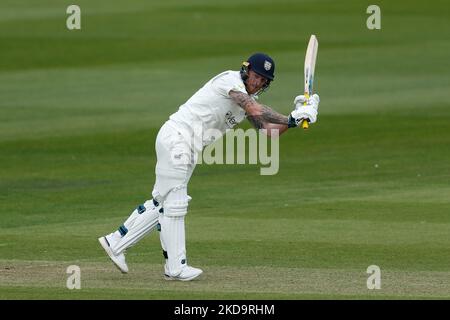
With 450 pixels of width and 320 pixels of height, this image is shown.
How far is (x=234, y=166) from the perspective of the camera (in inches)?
793

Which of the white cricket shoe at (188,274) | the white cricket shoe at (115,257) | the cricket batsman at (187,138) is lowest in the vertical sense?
the white cricket shoe at (188,274)

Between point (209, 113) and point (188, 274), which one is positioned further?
point (209, 113)

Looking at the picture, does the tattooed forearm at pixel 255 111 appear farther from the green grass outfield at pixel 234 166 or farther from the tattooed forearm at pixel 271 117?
the green grass outfield at pixel 234 166

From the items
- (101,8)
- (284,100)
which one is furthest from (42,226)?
(101,8)

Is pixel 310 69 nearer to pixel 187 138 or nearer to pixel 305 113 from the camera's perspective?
pixel 305 113

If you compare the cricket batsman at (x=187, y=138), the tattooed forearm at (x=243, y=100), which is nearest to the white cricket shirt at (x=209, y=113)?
the cricket batsman at (x=187, y=138)

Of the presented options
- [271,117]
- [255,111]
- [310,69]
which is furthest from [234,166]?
[255,111]

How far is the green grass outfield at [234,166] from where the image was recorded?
12.2 m

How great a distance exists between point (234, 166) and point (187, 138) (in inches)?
326

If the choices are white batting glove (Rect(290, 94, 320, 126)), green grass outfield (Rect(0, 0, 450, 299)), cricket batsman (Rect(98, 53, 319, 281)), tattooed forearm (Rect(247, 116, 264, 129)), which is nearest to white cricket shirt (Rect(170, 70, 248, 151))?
cricket batsman (Rect(98, 53, 319, 281))

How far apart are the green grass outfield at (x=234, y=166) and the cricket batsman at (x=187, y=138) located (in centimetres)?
33

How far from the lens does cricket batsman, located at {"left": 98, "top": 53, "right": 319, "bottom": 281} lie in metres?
11.7

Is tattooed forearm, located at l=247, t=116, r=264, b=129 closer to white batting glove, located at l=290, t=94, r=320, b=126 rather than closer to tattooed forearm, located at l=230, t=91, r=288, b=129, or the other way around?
tattooed forearm, located at l=230, t=91, r=288, b=129
